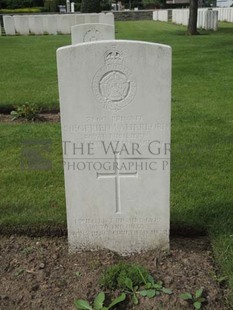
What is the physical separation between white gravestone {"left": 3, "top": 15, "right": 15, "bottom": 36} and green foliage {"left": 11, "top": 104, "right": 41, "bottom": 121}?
16.0 m

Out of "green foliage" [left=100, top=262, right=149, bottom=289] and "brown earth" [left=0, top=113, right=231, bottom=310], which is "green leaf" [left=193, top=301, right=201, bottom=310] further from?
"green foliage" [left=100, top=262, right=149, bottom=289]

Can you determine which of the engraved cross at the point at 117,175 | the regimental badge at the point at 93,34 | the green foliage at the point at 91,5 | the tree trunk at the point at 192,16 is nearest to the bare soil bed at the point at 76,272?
the engraved cross at the point at 117,175

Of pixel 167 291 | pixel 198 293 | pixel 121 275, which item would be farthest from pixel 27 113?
pixel 198 293

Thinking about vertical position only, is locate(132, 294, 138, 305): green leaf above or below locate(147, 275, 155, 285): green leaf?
below

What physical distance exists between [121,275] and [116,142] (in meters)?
0.87

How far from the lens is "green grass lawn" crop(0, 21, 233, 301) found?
3719mm

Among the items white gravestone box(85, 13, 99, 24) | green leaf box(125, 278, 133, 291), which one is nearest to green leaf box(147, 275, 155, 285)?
green leaf box(125, 278, 133, 291)

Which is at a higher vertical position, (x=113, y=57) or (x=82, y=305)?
(x=113, y=57)

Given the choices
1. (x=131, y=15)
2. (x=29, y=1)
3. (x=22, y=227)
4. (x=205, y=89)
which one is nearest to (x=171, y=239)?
(x=22, y=227)

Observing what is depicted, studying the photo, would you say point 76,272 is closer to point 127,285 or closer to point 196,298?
point 127,285

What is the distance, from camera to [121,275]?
296 cm

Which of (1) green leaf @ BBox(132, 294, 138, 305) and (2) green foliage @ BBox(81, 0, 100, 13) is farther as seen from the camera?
(2) green foliage @ BBox(81, 0, 100, 13)

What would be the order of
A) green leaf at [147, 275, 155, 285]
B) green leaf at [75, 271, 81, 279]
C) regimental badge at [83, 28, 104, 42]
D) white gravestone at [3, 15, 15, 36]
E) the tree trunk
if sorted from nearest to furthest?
green leaf at [147, 275, 155, 285] < green leaf at [75, 271, 81, 279] < regimental badge at [83, 28, 104, 42] < the tree trunk < white gravestone at [3, 15, 15, 36]

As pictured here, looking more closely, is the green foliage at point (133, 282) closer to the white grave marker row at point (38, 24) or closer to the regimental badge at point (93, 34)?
the regimental badge at point (93, 34)
